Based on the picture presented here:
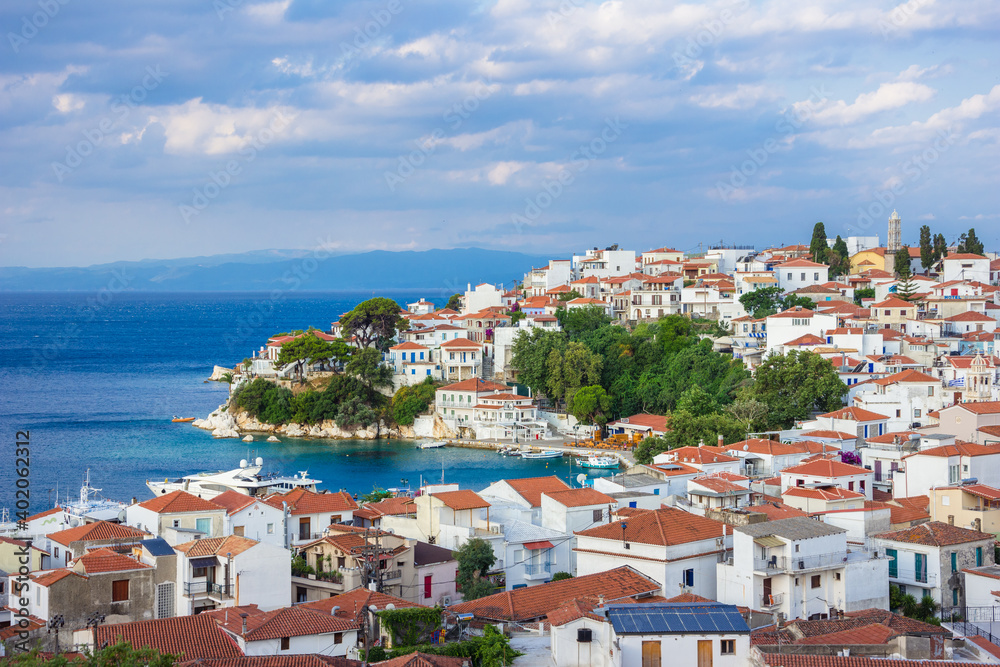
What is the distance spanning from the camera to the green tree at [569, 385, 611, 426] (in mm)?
46344

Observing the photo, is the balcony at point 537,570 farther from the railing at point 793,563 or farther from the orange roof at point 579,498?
the railing at point 793,563

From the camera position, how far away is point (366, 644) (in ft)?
45.0

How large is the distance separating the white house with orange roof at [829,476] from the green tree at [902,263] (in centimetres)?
3244

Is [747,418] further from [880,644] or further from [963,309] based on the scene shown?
[880,644]

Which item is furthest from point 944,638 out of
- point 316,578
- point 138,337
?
point 138,337

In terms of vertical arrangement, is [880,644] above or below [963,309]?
below

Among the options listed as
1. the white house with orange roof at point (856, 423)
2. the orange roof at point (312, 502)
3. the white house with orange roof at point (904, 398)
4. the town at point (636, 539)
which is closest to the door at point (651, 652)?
the town at point (636, 539)

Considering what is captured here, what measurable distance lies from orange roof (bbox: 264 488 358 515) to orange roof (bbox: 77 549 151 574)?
5.01 m

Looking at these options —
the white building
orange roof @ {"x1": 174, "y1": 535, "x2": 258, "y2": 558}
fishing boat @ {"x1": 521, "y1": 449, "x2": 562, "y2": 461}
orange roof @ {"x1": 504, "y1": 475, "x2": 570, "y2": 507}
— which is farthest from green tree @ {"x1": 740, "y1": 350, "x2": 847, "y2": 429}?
orange roof @ {"x1": 174, "y1": 535, "x2": 258, "y2": 558}

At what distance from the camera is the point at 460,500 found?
69.3ft

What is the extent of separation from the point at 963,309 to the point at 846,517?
3155 centimetres

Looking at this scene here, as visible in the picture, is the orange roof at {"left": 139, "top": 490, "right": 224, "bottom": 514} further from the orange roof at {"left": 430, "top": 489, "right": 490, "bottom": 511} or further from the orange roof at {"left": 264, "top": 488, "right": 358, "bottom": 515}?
the orange roof at {"left": 430, "top": 489, "right": 490, "bottom": 511}

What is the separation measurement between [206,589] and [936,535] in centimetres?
1184

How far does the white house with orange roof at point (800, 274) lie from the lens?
54.0 metres
